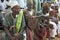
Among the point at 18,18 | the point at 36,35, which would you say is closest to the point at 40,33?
the point at 36,35

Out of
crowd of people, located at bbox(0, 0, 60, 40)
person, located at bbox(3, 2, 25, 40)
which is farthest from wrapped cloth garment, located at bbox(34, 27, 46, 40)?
person, located at bbox(3, 2, 25, 40)

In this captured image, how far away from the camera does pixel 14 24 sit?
2414 millimetres

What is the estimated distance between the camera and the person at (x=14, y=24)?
7.79 ft

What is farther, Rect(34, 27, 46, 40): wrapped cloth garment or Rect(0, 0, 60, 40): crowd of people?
Rect(34, 27, 46, 40): wrapped cloth garment

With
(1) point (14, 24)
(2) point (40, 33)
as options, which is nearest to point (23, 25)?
(1) point (14, 24)

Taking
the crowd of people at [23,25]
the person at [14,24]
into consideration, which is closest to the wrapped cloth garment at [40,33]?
the crowd of people at [23,25]

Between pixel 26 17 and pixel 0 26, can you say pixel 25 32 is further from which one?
pixel 0 26

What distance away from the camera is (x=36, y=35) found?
2635 mm

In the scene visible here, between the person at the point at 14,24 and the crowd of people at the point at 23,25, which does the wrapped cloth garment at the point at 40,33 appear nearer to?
the crowd of people at the point at 23,25

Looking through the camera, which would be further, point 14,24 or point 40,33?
point 40,33

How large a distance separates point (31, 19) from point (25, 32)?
0.67 ft

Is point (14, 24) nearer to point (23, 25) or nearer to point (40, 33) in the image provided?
point (23, 25)

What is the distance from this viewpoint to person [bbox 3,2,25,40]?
2.37 m

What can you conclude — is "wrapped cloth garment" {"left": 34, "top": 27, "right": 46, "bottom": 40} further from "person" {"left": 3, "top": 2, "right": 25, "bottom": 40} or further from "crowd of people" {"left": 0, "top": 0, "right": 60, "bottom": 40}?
"person" {"left": 3, "top": 2, "right": 25, "bottom": 40}
